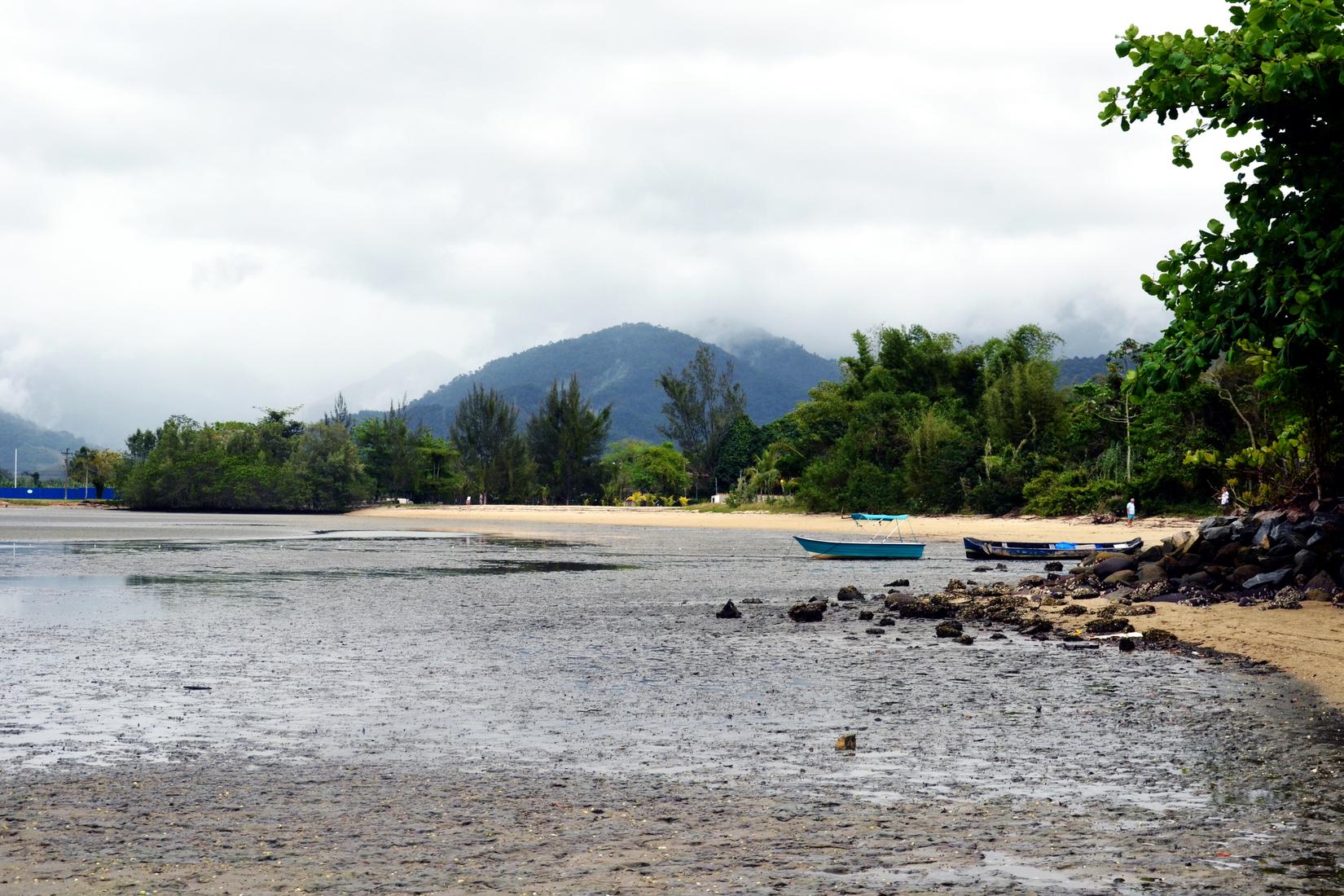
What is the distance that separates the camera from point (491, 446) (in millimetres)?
122062

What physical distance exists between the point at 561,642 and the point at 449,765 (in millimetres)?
9207

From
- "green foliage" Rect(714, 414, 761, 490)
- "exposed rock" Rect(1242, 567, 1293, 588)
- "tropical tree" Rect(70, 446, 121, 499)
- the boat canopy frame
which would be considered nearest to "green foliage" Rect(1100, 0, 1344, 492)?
"exposed rock" Rect(1242, 567, 1293, 588)

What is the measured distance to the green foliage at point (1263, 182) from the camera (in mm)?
14281

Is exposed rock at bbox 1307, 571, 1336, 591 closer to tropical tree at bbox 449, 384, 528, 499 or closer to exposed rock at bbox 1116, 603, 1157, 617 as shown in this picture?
exposed rock at bbox 1116, 603, 1157, 617

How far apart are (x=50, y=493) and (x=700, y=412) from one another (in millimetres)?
98664

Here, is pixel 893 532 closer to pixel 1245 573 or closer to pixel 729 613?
pixel 1245 573

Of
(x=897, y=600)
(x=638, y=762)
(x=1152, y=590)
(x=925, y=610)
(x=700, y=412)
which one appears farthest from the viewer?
(x=700, y=412)

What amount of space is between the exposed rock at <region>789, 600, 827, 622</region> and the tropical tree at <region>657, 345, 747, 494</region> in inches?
3634

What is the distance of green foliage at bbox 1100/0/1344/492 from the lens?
1428 cm

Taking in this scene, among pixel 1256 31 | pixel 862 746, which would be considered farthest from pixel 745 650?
pixel 1256 31

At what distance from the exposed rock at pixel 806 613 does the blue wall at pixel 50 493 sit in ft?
486

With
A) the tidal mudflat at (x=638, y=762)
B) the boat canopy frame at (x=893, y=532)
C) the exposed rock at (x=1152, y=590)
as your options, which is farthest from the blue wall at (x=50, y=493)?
the exposed rock at (x=1152, y=590)

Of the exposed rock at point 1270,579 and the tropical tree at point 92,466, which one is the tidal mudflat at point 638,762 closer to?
the exposed rock at point 1270,579

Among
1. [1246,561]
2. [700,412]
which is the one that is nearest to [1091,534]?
[1246,561]
